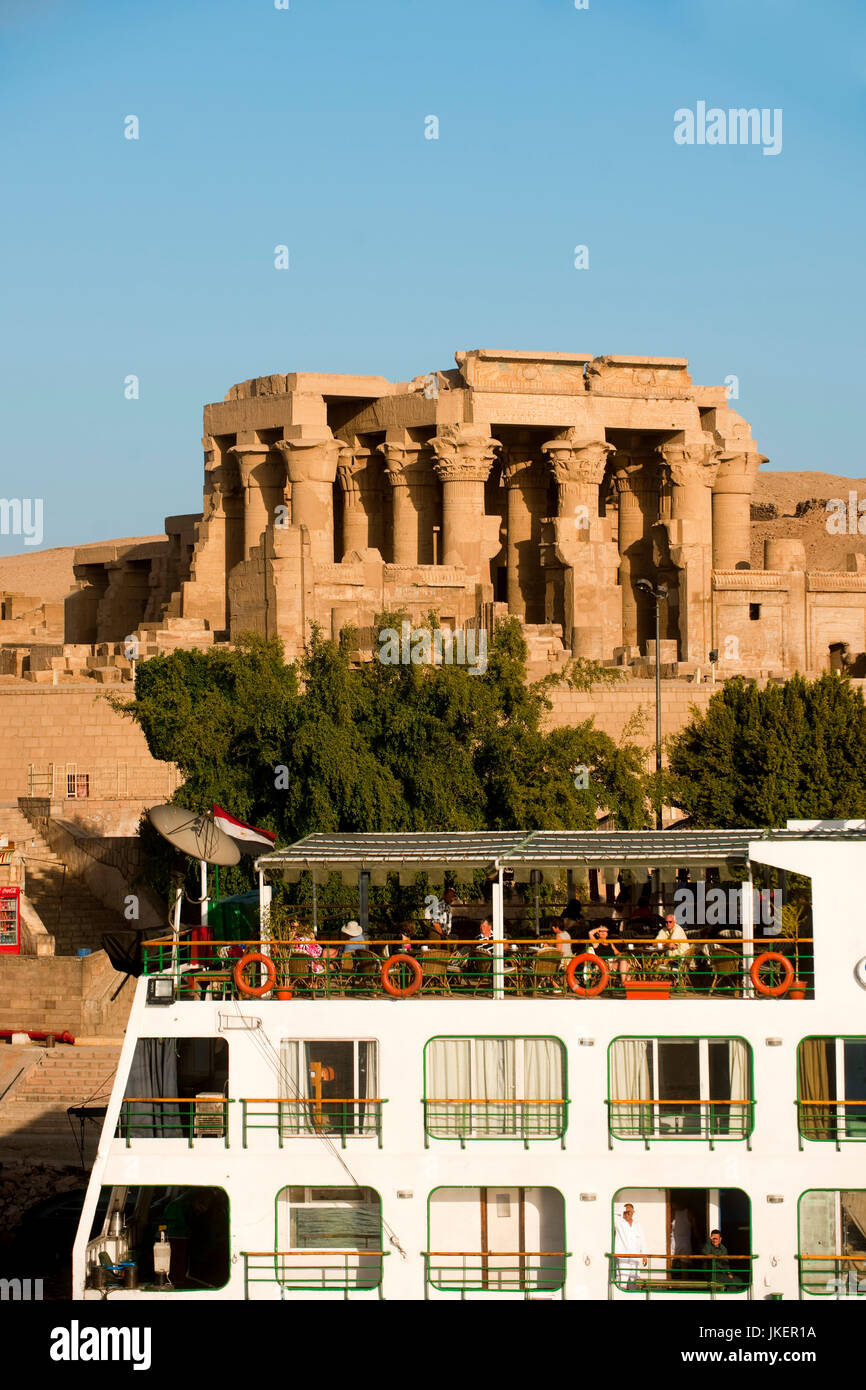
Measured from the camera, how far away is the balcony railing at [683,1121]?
19.2 m

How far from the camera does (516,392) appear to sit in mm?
61656

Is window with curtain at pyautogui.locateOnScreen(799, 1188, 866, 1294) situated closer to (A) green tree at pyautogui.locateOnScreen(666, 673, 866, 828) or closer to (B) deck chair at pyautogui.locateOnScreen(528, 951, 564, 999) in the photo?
(B) deck chair at pyautogui.locateOnScreen(528, 951, 564, 999)

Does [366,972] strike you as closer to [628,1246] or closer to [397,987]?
[397,987]

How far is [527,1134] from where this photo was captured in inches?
763

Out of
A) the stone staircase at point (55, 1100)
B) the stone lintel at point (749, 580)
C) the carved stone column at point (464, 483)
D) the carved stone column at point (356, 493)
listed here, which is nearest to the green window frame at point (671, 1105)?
the stone staircase at point (55, 1100)

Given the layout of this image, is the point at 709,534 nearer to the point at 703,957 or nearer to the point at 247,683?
the point at 247,683

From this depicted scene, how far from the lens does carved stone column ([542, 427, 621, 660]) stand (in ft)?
195

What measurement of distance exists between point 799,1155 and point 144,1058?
19.3 feet

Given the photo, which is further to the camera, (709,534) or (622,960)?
(709,534)

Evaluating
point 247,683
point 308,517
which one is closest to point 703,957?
point 247,683

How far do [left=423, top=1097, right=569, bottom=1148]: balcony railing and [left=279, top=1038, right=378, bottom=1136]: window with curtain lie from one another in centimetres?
52

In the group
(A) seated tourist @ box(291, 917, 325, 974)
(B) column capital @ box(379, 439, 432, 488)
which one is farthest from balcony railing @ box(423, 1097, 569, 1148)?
(B) column capital @ box(379, 439, 432, 488)
